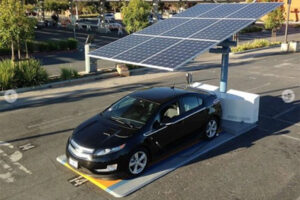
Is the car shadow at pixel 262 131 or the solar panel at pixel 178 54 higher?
the solar panel at pixel 178 54

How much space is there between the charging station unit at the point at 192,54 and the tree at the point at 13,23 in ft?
21.4

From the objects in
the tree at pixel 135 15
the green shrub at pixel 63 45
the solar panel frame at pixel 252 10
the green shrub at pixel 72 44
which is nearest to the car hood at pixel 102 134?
the solar panel frame at pixel 252 10

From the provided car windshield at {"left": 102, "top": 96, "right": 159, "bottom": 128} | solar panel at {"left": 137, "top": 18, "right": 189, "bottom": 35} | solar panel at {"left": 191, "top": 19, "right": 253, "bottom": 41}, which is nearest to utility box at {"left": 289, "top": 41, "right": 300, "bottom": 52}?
solar panel at {"left": 137, "top": 18, "right": 189, "bottom": 35}

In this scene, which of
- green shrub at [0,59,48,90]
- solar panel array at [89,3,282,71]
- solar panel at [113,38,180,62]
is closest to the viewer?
solar panel array at [89,3,282,71]

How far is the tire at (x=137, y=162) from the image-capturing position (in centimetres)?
671

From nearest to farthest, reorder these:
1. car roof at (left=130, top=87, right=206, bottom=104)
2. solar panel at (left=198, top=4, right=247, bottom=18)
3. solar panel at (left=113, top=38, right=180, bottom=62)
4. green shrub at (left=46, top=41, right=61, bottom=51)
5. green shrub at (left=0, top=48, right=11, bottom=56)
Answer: car roof at (left=130, top=87, right=206, bottom=104) < solar panel at (left=113, top=38, right=180, bottom=62) < solar panel at (left=198, top=4, right=247, bottom=18) < green shrub at (left=0, top=48, right=11, bottom=56) < green shrub at (left=46, top=41, right=61, bottom=51)

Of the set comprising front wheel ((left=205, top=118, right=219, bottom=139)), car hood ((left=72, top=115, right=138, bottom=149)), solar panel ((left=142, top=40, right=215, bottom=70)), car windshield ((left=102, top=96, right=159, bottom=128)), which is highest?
solar panel ((left=142, top=40, right=215, bottom=70))

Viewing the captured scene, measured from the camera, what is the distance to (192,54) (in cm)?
852

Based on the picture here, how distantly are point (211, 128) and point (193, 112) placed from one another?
1.00 meters

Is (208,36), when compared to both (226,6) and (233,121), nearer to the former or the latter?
(233,121)

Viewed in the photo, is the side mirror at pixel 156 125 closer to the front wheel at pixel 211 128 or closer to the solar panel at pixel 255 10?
the front wheel at pixel 211 128

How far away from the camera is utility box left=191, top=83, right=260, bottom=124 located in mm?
9789

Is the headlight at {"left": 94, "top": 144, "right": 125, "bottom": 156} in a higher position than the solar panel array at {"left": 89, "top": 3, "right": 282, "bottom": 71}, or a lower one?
lower

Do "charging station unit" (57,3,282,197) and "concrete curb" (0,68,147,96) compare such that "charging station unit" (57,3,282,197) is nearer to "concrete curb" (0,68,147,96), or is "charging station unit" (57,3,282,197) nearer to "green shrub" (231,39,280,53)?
"concrete curb" (0,68,147,96)
